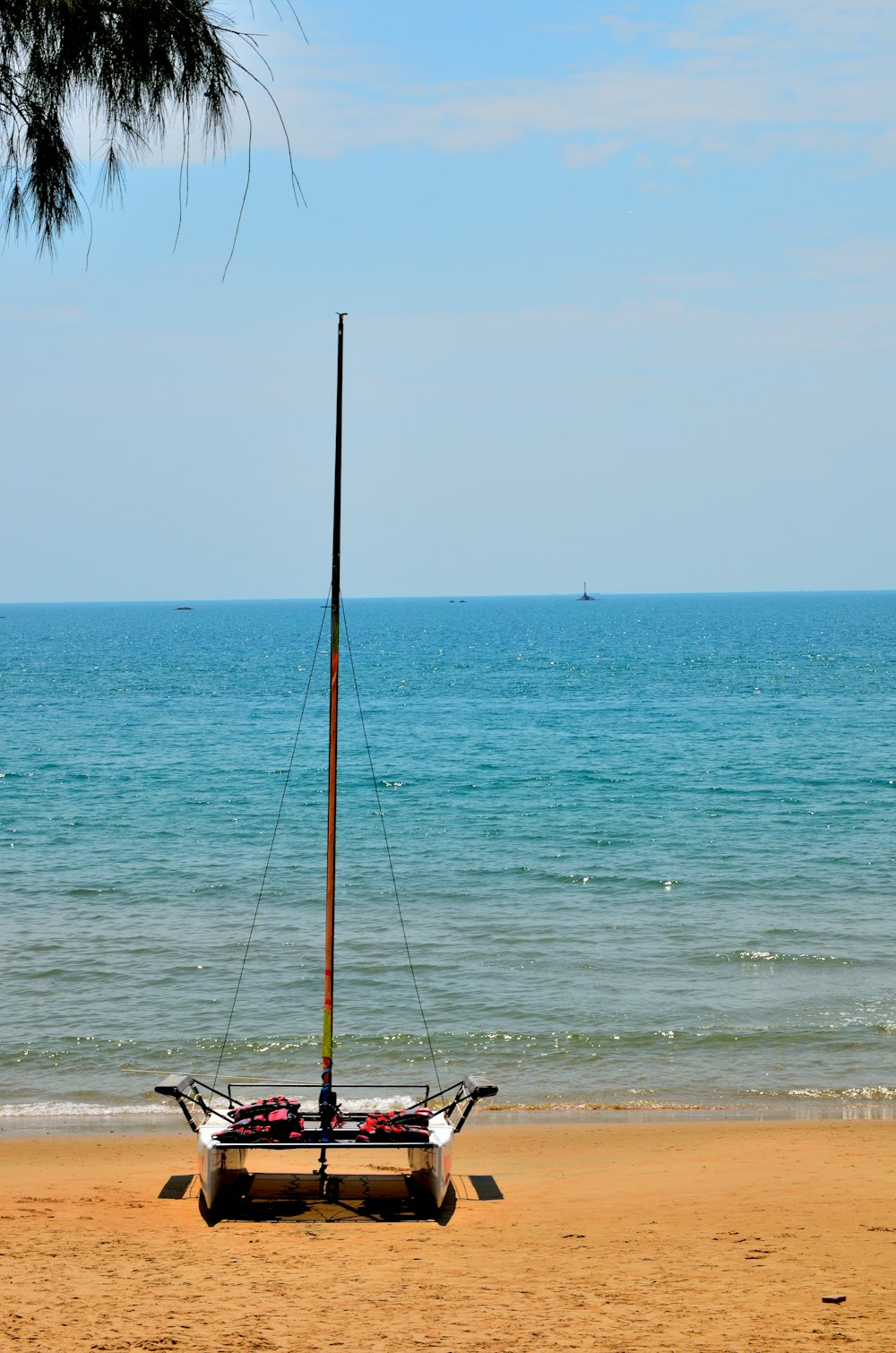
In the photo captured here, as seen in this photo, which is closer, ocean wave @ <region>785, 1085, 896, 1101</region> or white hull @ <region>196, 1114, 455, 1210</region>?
white hull @ <region>196, 1114, 455, 1210</region>

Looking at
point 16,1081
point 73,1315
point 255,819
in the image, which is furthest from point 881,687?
point 73,1315

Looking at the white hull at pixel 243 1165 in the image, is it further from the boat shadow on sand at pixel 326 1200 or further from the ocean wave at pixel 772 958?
the ocean wave at pixel 772 958

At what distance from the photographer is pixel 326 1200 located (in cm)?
1167

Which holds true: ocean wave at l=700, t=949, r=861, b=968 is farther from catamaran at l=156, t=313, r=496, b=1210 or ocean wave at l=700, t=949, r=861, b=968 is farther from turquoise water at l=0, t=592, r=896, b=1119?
catamaran at l=156, t=313, r=496, b=1210

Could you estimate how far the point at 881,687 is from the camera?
83188 millimetres

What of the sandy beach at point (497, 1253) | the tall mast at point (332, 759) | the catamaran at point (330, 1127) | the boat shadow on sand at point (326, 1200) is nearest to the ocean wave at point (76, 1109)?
the sandy beach at point (497, 1253)

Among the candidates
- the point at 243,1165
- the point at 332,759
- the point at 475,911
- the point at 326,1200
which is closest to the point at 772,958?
the point at 475,911

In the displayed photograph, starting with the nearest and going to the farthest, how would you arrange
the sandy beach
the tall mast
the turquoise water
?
the sandy beach → the tall mast → the turquoise water

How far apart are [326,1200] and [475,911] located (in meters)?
13.5

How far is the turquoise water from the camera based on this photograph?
17188 millimetres

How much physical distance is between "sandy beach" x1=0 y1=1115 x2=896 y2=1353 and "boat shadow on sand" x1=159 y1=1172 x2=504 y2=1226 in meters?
0.05

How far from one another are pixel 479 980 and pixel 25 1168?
8600mm

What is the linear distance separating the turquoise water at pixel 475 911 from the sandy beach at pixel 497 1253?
7.71ft

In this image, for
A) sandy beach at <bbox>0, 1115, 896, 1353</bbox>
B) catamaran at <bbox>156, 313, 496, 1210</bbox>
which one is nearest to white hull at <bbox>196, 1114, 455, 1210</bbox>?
catamaran at <bbox>156, 313, 496, 1210</bbox>
